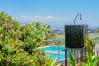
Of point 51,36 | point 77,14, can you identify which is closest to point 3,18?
point 77,14

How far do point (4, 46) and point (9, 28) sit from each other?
1.97 feet

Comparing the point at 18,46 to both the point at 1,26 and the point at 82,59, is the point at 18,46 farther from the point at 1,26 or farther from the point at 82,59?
the point at 82,59

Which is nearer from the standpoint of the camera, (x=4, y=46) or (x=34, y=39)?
(x=4, y=46)

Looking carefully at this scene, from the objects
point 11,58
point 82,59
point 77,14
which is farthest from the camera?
point 77,14

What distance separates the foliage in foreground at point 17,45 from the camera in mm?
6525

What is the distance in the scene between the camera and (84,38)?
1834 cm

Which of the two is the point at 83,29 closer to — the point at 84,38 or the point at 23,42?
the point at 84,38

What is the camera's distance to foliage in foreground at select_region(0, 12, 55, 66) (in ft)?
21.4

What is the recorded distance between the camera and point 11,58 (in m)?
6.50

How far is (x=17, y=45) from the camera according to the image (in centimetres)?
687

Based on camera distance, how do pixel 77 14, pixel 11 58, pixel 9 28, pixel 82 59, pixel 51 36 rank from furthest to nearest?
pixel 51 36 < pixel 77 14 < pixel 82 59 < pixel 9 28 < pixel 11 58

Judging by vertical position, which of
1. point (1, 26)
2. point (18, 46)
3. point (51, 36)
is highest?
point (1, 26)

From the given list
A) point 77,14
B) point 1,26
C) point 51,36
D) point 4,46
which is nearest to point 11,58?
point 4,46

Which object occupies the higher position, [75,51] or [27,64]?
[27,64]
